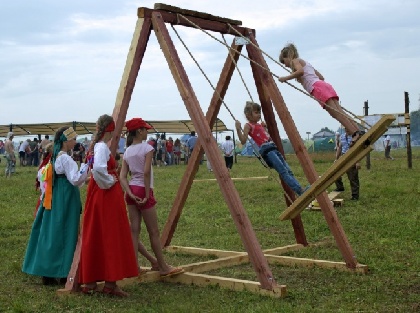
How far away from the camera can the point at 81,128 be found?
3856 centimetres

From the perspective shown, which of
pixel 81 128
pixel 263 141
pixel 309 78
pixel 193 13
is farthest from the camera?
pixel 81 128

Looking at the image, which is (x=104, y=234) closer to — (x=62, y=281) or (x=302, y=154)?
(x=62, y=281)

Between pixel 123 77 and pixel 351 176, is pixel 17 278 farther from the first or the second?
pixel 351 176

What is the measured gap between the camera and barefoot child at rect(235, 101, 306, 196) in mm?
7516

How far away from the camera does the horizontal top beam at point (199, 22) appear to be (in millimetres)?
7195

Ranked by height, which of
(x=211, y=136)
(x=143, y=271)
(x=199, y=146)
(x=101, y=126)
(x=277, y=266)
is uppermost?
(x=101, y=126)

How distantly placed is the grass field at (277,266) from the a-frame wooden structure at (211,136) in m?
0.16

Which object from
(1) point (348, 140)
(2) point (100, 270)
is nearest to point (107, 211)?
(2) point (100, 270)

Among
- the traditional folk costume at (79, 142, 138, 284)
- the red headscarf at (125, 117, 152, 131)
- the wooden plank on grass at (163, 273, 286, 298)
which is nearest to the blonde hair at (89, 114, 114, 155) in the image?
Result: the traditional folk costume at (79, 142, 138, 284)

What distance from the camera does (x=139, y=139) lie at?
6.78 meters

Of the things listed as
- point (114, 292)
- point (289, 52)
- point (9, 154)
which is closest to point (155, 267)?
point (114, 292)

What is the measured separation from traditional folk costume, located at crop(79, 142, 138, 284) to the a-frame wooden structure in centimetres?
30

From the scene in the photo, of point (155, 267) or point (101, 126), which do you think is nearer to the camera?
point (101, 126)

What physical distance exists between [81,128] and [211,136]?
32725 mm
